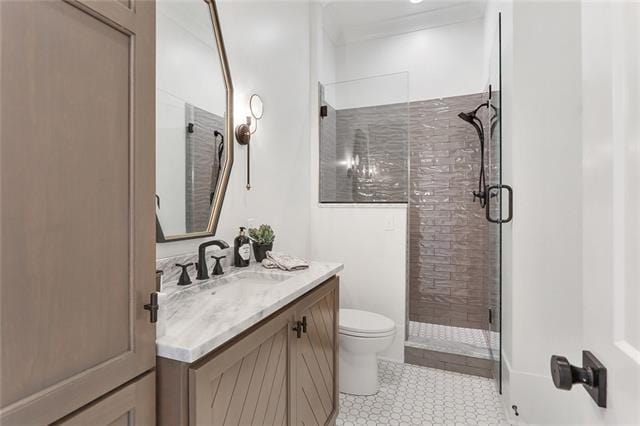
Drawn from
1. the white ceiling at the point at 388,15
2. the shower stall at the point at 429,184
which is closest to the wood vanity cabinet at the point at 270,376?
the shower stall at the point at 429,184

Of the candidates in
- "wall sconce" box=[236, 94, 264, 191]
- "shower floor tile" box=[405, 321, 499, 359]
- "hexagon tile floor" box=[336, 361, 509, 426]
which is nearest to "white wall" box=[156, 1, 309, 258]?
"wall sconce" box=[236, 94, 264, 191]

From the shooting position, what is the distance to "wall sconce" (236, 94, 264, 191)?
1.95 meters

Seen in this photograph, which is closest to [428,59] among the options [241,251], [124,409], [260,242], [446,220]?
[446,220]

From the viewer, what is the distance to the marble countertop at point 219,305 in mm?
844

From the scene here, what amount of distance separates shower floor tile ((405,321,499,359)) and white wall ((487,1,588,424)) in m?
0.48

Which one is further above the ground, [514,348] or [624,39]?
[624,39]

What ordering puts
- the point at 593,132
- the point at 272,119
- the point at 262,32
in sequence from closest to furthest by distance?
the point at 593,132 < the point at 262,32 < the point at 272,119

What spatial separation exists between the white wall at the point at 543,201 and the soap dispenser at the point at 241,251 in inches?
58.9

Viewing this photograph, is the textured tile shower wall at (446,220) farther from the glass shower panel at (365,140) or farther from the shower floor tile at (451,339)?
the glass shower panel at (365,140)

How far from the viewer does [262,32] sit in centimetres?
220

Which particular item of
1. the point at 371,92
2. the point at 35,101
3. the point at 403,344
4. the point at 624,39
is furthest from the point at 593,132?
the point at 371,92

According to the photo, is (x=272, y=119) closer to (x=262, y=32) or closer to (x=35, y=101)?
(x=262, y=32)

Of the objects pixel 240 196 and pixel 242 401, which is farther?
pixel 240 196

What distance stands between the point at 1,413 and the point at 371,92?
3.04 metres
